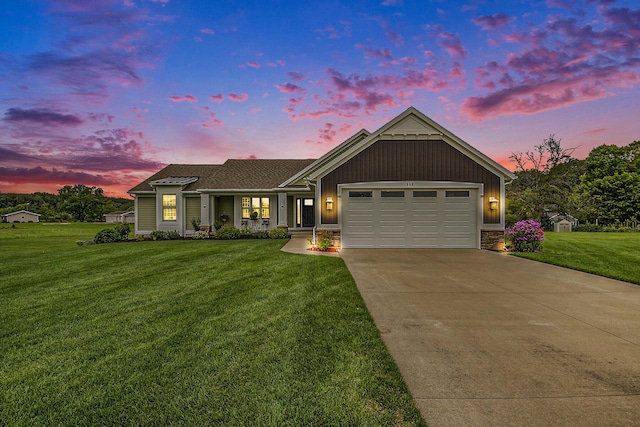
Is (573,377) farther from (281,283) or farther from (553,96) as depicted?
(553,96)

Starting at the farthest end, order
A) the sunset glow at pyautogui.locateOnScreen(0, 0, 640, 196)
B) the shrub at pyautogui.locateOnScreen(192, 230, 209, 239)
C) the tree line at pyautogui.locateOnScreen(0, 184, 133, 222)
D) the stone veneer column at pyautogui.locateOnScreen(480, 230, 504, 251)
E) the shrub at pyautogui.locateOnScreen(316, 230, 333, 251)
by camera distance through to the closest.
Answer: the tree line at pyautogui.locateOnScreen(0, 184, 133, 222) → the shrub at pyautogui.locateOnScreen(192, 230, 209, 239) → the sunset glow at pyautogui.locateOnScreen(0, 0, 640, 196) → the stone veneer column at pyautogui.locateOnScreen(480, 230, 504, 251) → the shrub at pyautogui.locateOnScreen(316, 230, 333, 251)

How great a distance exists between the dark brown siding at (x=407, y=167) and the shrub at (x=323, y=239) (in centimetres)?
54

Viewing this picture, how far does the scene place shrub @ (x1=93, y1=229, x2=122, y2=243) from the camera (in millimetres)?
15977


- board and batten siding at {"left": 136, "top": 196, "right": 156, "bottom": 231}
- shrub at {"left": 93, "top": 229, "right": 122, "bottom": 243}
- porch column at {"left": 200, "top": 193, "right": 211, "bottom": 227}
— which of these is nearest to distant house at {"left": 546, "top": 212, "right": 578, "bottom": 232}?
porch column at {"left": 200, "top": 193, "right": 211, "bottom": 227}

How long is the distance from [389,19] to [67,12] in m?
13.3

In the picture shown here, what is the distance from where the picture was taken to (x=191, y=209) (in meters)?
19.0

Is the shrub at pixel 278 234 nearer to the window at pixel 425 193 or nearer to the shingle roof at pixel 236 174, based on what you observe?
the shingle roof at pixel 236 174

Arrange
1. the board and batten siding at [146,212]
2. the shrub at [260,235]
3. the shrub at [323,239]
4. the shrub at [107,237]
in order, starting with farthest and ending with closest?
the board and batten siding at [146,212] < the shrub at [260,235] < the shrub at [107,237] < the shrub at [323,239]

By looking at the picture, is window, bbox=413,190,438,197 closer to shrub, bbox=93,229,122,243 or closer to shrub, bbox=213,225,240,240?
shrub, bbox=213,225,240,240

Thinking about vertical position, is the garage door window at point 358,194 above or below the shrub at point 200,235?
above

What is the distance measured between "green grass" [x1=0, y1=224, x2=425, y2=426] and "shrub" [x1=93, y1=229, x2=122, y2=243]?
36.2 feet

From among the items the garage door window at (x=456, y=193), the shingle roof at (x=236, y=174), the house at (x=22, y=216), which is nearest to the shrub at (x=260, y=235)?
the shingle roof at (x=236, y=174)

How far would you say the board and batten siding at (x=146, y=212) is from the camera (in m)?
19.3

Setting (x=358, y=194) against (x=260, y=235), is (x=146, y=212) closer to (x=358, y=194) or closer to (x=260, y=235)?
(x=260, y=235)
